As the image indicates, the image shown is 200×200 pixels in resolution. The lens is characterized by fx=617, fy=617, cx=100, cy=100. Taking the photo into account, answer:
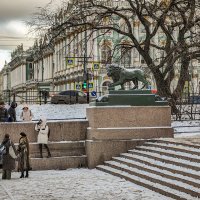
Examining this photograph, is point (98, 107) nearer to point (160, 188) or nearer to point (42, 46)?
point (160, 188)

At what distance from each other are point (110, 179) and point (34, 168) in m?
3.91

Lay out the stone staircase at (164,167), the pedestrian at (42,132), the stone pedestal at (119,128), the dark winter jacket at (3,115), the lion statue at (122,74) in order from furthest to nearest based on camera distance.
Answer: the dark winter jacket at (3,115) < the lion statue at (122,74) < the pedestrian at (42,132) < the stone pedestal at (119,128) < the stone staircase at (164,167)

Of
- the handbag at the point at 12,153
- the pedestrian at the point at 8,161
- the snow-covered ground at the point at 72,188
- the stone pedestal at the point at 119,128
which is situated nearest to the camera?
the snow-covered ground at the point at 72,188

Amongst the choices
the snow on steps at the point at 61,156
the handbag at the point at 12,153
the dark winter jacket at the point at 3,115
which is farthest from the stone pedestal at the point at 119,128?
the dark winter jacket at the point at 3,115

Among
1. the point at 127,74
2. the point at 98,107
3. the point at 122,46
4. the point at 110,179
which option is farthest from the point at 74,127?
the point at 122,46

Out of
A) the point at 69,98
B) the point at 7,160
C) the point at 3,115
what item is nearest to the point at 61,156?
the point at 7,160

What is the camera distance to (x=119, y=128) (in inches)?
804

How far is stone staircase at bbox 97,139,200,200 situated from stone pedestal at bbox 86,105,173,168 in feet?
1.46

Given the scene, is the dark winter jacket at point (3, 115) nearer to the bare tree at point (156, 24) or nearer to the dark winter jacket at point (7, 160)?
the dark winter jacket at point (7, 160)

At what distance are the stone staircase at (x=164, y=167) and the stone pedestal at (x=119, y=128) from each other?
44 centimetres

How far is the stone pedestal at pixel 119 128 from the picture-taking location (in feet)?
66.1

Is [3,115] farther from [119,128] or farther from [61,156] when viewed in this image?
[119,128]

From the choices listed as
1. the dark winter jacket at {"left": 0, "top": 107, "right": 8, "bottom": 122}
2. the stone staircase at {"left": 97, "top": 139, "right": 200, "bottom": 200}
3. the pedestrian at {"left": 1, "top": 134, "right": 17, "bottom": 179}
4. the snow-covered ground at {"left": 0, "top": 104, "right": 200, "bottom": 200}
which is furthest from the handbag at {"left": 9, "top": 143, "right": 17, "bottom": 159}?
the dark winter jacket at {"left": 0, "top": 107, "right": 8, "bottom": 122}

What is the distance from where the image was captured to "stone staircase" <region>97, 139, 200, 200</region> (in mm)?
14062
